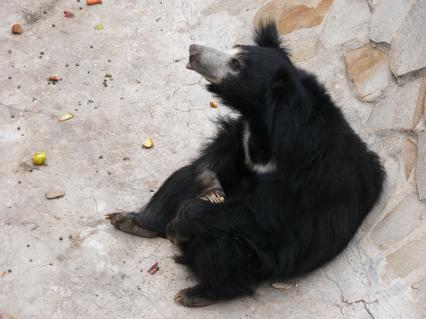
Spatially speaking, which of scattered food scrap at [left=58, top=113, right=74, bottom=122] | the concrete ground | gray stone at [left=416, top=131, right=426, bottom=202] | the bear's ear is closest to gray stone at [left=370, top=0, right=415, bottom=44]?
the concrete ground

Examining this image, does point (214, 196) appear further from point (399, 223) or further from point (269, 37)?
point (399, 223)

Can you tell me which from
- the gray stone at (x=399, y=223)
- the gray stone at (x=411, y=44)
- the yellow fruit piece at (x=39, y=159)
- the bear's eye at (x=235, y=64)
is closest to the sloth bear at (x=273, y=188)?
the bear's eye at (x=235, y=64)

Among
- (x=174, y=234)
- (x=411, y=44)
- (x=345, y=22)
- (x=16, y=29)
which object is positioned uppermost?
(x=411, y=44)

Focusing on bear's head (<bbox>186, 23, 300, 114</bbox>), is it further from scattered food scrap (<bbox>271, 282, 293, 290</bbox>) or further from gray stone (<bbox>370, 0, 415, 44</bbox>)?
gray stone (<bbox>370, 0, 415, 44</bbox>)

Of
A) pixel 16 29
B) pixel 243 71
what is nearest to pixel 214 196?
pixel 243 71

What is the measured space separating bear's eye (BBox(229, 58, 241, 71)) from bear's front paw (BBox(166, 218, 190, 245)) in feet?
3.03

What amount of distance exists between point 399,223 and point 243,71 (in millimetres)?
1267

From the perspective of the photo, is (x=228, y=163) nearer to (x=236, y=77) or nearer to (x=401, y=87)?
(x=236, y=77)

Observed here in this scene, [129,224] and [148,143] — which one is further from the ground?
[148,143]

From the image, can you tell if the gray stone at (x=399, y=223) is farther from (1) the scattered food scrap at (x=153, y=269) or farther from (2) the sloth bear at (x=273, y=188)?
(1) the scattered food scrap at (x=153, y=269)

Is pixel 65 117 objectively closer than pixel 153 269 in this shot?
No

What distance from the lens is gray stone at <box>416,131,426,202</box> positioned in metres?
4.46

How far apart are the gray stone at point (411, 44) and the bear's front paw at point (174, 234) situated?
186cm

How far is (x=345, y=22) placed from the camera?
5883mm
